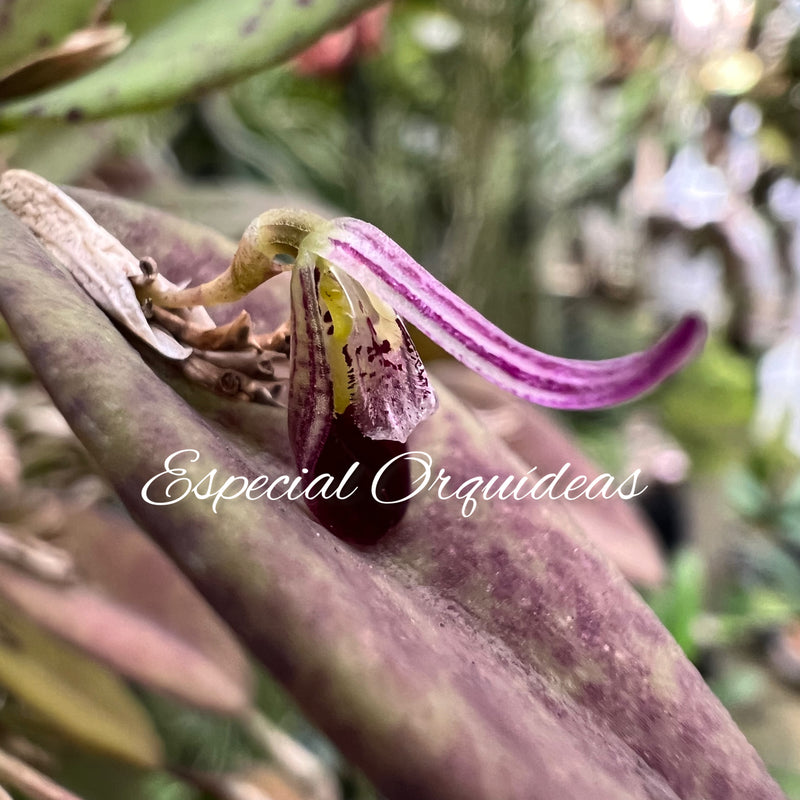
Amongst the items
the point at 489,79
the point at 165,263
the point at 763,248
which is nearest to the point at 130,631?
the point at 165,263

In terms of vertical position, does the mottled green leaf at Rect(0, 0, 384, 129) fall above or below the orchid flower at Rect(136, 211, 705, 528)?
above

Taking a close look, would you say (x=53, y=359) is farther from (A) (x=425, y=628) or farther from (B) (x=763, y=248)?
(B) (x=763, y=248)

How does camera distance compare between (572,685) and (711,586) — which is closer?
(572,685)

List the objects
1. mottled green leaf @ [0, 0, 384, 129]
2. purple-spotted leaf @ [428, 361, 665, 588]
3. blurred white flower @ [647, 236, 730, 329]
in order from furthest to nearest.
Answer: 1. blurred white flower @ [647, 236, 730, 329]
2. purple-spotted leaf @ [428, 361, 665, 588]
3. mottled green leaf @ [0, 0, 384, 129]

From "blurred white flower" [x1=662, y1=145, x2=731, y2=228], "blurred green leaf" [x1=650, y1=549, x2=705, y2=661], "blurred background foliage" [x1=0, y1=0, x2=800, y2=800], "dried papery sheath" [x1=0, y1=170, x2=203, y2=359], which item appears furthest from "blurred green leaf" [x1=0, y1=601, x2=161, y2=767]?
"blurred white flower" [x1=662, y1=145, x2=731, y2=228]

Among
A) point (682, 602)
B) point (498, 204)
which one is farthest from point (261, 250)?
point (498, 204)

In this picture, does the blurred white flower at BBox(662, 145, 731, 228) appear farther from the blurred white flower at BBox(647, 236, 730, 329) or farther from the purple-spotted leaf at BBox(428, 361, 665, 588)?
the purple-spotted leaf at BBox(428, 361, 665, 588)
